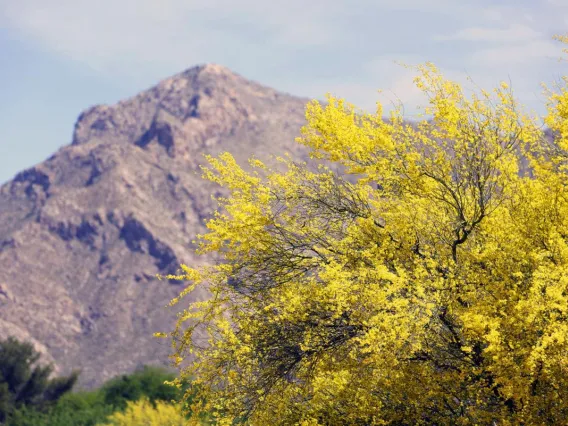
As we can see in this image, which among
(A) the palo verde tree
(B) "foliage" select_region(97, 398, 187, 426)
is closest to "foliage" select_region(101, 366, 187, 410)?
(B) "foliage" select_region(97, 398, 187, 426)

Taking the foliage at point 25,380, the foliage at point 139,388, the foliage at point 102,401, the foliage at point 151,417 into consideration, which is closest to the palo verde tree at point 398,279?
the foliage at point 151,417

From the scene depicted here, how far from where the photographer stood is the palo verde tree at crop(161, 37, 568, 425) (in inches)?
499

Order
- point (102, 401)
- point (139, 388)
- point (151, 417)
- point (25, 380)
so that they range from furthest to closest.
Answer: point (25, 380) < point (102, 401) < point (139, 388) < point (151, 417)

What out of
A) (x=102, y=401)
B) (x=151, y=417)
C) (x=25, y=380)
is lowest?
(x=102, y=401)

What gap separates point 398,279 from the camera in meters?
12.9

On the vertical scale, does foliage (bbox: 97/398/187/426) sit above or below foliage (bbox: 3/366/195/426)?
above

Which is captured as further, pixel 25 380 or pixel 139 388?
pixel 25 380

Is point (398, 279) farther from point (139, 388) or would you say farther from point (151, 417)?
point (139, 388)

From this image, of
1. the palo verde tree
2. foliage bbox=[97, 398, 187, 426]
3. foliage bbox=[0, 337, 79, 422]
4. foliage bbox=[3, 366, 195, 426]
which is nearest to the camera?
the palo verde tree

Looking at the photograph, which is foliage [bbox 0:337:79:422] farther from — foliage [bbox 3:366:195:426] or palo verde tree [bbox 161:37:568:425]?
palo verde tree [bbox 161:37:568:425]

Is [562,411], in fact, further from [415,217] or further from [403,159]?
[403,159]

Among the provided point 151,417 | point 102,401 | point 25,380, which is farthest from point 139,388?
point 151,417

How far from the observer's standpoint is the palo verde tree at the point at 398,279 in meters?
12.7

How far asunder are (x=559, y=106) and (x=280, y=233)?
5.09m
